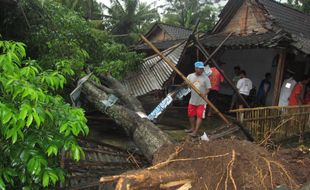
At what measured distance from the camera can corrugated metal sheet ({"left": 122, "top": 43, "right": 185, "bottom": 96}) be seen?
26.3 ft

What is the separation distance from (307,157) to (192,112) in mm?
3721

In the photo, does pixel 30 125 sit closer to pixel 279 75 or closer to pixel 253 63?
pixel 279 75

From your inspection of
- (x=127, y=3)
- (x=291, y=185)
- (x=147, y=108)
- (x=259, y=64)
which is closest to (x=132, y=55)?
(x=147, y=108)

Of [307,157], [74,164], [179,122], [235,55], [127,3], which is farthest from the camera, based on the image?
[127,3]

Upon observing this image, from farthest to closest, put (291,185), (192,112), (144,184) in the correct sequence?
(192,112) < (291,185) < (144,184)

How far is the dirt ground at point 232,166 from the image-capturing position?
3.21 m

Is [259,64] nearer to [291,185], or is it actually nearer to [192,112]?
[192,112]

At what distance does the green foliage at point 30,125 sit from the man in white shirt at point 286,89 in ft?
21.4

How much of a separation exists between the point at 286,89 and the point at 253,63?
12.0 ft

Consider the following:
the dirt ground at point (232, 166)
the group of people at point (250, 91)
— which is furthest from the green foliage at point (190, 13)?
the dirt ground at point (232, 166)

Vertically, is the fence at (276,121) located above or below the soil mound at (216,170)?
below

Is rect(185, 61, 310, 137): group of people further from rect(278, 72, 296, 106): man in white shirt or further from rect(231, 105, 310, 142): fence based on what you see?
rect(231, 105, 310, 142): fence

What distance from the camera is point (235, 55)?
43.1 ft

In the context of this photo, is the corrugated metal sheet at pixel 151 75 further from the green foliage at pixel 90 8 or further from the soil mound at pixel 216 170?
the green foliage at pixel 90 8
